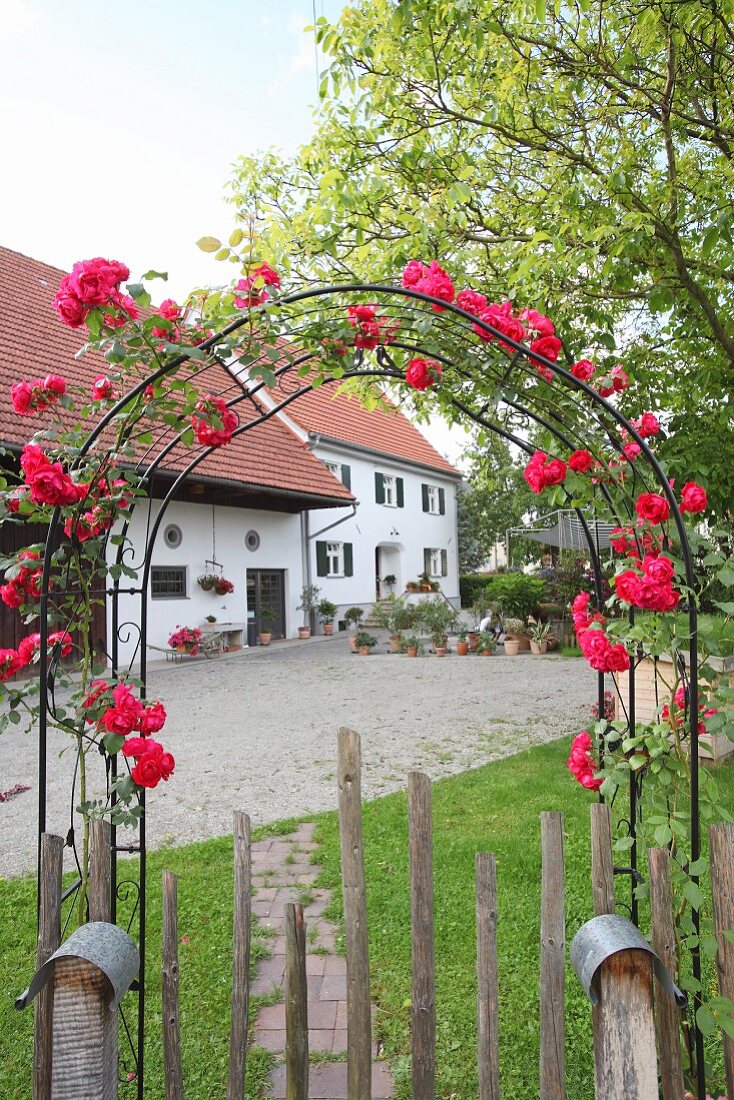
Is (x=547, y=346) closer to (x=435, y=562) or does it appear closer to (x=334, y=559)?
(x=334, y=559)

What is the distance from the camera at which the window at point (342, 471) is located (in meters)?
21.0

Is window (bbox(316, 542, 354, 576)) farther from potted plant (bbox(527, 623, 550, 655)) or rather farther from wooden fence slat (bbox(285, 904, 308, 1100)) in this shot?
wooden fence slat (bbox(285, 904, 308, 1100))

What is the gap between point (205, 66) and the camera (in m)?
5.28

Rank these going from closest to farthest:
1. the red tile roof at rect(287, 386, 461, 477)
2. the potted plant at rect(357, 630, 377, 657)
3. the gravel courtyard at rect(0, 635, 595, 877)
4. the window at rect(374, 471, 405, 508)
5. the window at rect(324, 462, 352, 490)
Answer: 1. the gravel courtyard at rect(0, 635, 595, 877)
2. the potted plant at rect(357, 630, 377, 657)
3. the red tile roof at rect(287, 386, 461, 477)
4. the window at rect(324, 462, 352, 490)
5. the window at rect(374, 471, 405, 508)

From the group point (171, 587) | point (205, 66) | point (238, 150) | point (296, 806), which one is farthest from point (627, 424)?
point (171, 587)

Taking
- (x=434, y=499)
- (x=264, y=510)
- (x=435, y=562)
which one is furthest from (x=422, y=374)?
(x=434, y=499)

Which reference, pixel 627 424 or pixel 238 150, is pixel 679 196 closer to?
pixel 627 424

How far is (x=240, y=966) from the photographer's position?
6.31ft

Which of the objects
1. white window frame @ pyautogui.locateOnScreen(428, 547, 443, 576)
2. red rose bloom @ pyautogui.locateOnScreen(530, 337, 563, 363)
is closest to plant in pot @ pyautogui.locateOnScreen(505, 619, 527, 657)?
white window frame @ pyautogui.locateOnScreen(428, 547, 443, 576)

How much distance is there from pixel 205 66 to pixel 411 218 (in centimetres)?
198

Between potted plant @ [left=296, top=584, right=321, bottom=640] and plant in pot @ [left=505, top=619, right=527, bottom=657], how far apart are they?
5.55 meters

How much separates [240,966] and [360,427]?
22.5 m

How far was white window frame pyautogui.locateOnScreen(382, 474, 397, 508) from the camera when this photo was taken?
24.0 meters

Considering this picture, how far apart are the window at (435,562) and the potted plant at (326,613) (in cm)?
702
